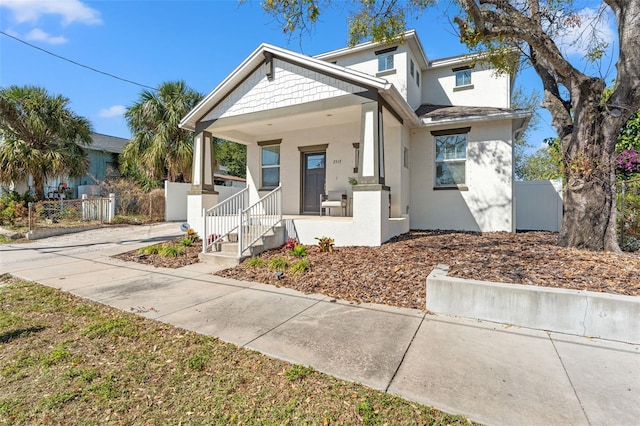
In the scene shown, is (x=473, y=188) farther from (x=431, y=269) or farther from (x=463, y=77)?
(x=431, y=269)

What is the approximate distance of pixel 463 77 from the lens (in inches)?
447

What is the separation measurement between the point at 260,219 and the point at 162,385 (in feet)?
19.4

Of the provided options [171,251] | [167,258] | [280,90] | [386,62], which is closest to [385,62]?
[386,62]

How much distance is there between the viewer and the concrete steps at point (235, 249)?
6.99m

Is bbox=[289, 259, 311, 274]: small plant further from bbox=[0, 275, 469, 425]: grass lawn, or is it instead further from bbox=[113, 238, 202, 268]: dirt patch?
bbox=[113, 238, 202, 268]: dirt patch

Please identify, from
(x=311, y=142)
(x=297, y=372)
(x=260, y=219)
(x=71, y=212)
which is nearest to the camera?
(x=297, y=372)

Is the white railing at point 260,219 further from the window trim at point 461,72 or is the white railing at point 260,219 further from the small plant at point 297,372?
the window trim at point 461,72

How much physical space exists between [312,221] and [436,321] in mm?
4563

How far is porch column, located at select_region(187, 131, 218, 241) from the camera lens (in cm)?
980

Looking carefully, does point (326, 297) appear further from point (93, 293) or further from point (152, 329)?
point (93, 293)

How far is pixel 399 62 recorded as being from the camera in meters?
10.6

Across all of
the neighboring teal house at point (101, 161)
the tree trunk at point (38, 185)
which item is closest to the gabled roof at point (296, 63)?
the tree trunk at point (38, 185)

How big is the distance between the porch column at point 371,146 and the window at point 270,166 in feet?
15.6

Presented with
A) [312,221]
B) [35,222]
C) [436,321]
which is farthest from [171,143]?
[436,321]
